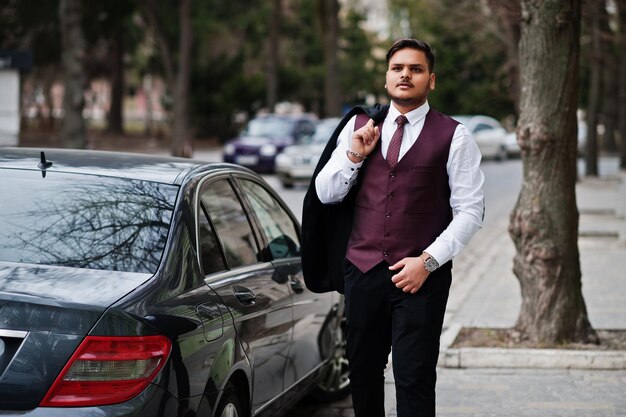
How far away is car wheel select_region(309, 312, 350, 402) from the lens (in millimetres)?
6407

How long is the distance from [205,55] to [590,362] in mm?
48701

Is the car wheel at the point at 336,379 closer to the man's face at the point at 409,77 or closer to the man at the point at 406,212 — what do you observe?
the man at the point at 406,212

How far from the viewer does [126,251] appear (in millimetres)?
4168

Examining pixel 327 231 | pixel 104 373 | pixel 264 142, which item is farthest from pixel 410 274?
pixel 264 142

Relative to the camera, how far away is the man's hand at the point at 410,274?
4074 millimetres

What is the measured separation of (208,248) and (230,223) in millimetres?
505

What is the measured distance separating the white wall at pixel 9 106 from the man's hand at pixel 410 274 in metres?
21.7

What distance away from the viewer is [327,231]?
14.6 feet

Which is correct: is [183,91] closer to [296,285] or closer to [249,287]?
[296,285]

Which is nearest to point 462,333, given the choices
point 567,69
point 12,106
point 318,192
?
point 567,69

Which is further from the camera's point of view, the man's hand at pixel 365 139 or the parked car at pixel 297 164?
the parked car at pixel 297 164

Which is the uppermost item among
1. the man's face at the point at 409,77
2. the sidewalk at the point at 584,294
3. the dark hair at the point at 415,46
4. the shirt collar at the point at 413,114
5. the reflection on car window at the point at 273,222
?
the dark hair at the point at 415,46

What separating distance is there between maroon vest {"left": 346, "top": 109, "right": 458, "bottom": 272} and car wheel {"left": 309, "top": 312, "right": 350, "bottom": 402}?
2.17m

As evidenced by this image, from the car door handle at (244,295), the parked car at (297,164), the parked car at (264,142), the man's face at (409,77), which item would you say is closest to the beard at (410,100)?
the man's face at (409,77)
